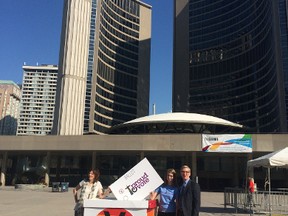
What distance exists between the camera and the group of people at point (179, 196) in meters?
5.75

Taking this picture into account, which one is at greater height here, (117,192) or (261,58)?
(261,58)

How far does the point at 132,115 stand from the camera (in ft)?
433

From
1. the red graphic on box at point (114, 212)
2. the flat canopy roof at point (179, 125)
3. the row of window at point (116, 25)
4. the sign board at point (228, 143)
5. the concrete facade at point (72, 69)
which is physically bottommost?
the red graphic on box at point (114, 212)

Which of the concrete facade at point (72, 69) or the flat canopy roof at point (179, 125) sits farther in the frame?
the concrete facade at point (72, 69)

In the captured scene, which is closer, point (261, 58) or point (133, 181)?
point (133, 181)

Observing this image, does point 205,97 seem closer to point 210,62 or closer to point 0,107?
point 210,62

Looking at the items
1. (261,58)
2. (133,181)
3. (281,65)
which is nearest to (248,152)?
(133,181)

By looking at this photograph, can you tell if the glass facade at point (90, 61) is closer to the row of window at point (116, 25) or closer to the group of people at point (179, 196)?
the row of window at point (116, 25)

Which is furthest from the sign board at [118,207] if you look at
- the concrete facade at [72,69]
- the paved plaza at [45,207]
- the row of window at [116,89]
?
the row of window at [116,89]

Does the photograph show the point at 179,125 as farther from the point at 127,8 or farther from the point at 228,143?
the point at 127,8

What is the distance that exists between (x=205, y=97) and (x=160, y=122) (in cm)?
7065

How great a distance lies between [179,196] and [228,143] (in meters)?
32.1

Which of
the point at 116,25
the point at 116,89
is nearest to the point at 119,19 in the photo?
the point at 116,25

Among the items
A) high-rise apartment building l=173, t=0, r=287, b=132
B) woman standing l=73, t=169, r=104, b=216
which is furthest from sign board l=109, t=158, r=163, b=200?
high-rise apartment building l=173, t=0, r=287, b=132
